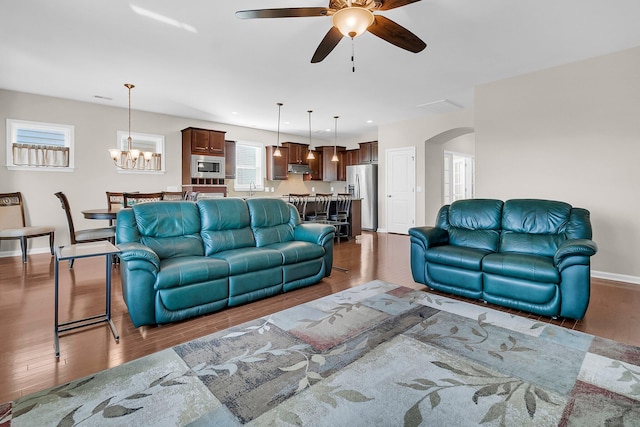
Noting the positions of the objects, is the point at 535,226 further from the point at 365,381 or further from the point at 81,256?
the point at 81,256

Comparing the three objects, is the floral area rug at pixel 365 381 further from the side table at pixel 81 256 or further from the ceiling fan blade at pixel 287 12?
the ceiling fan blade at pixel 287 12

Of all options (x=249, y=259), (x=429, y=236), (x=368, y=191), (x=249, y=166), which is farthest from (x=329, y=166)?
(x=249, y=259)

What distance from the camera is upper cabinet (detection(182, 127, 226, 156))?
22.6 ft

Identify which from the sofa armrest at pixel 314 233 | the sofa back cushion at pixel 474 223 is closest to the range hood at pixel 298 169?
the sofa armrest at pixel 314 233

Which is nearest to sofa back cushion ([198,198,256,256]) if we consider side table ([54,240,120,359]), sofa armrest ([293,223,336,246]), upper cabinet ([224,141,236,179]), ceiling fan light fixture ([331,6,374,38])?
sofa armrest ([293,223,336,246])

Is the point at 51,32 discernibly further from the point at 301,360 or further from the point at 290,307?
the point at 301,360

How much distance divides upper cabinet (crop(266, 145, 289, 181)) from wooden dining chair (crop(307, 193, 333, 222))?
87.3 inches

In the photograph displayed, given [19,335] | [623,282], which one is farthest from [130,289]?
[623,282]

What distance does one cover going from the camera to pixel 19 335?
245cm

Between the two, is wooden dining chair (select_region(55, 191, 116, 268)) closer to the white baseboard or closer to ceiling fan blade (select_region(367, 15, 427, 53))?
ceiling fan blade (select_region(367, 15, 427, 53))

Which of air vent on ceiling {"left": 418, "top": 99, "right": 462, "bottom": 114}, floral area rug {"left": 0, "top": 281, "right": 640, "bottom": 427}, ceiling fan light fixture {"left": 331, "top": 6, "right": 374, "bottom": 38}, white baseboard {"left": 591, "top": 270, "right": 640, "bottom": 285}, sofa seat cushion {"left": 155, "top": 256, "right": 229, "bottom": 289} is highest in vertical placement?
air vent on ceiling {"left": 418, "top": 99, "right": 462, "bottom": 114}

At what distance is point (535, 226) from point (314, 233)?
244cm

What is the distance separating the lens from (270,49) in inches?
151

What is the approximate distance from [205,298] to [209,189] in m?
4.73
